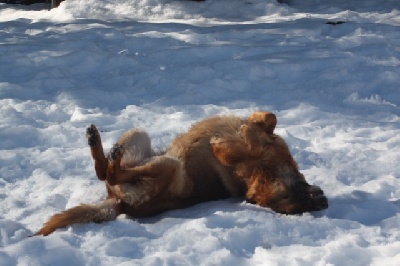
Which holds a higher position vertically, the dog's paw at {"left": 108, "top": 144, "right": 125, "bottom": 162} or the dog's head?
the dog's paw at {"left": 108, "top": 144, "right": 125, "bottom": 162}

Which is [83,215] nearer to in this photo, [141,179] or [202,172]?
[141,179]

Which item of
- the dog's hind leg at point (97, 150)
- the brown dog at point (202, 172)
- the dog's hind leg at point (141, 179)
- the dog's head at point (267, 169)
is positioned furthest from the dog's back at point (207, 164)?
the dog's hind leg at point (97, 150)

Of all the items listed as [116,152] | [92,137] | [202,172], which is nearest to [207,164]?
[202,172]

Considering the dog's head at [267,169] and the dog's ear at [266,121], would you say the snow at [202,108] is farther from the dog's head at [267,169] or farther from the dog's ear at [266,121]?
the dog's ear at [266,121]

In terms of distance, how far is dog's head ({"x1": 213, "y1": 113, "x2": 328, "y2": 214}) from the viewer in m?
4.86

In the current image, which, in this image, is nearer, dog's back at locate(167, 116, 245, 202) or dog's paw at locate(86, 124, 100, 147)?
dog's paw at locate(86, 124, 100, 147)

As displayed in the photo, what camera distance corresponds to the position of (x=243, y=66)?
861 cm

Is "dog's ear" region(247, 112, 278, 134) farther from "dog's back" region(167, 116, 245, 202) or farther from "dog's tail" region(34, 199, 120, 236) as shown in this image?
"dog's tail" region(34, 199, 120, 236)

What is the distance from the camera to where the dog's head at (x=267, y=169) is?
486 cm

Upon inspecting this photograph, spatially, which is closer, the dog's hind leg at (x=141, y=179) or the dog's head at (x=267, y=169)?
the dog's hind leg at (x=141, y=179)

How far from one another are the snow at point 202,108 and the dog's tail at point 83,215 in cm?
9

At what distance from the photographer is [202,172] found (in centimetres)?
527

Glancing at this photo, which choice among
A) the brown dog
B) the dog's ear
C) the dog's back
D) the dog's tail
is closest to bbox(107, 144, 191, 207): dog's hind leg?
the brown dog

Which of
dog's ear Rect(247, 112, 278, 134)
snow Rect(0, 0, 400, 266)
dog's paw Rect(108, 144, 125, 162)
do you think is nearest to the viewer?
snow Rect(0, 0, 400, 266)
